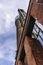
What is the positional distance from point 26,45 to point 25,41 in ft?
1.54

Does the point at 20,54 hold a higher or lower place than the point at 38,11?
lower

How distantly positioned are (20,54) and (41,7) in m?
4.16

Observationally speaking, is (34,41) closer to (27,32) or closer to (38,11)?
(27,32)

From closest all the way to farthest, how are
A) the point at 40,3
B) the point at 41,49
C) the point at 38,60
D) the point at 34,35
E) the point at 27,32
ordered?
the point at 40,3 → the point at 38,60 → the point at 41,49 → the point at 27,32 → the point at 34,35

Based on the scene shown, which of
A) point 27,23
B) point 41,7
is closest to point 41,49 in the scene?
point 27,23

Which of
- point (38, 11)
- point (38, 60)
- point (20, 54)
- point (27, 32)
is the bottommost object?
point (20, 54)

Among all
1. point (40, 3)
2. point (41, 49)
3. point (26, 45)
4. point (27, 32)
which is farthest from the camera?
point (27, 32)

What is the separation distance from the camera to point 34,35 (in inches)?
393

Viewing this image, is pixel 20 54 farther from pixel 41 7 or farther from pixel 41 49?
pixel 41 7

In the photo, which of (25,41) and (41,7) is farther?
(25,41)

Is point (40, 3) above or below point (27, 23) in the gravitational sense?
above

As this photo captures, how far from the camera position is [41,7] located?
249 inches

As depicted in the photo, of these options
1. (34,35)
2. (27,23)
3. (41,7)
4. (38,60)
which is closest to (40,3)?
(41,7)

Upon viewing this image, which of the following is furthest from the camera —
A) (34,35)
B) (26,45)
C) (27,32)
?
(34,35)
